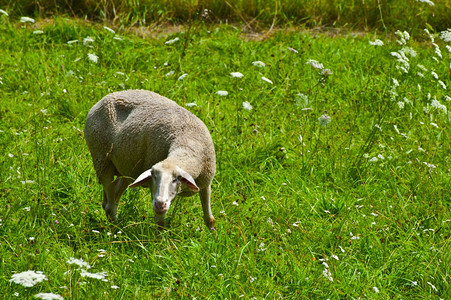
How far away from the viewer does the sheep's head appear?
145 inches

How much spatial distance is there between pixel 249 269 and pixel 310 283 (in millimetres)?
376

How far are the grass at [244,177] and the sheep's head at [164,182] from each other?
234 mm

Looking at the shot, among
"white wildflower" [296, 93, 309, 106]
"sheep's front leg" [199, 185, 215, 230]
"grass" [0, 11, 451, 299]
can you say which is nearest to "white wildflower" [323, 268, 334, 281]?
"grass" [0, 11, 451, 299]

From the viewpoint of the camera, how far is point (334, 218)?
4777 mm

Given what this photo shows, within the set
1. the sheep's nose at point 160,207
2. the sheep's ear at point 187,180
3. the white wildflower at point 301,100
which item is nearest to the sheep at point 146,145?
the sheep's ear at point 187,180

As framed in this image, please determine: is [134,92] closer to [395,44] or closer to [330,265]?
[330,265]

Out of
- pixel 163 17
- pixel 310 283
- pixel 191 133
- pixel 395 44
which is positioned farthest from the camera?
pixel 163 17

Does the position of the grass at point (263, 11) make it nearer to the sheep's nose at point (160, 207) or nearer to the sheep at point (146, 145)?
the sheep at point (146, 145)

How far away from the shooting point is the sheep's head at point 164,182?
3.67m

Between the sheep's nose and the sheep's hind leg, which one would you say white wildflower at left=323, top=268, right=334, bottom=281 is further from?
the sheep's hind leg

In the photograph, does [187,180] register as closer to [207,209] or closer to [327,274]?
[207,209]

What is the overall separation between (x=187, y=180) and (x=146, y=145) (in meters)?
0.78

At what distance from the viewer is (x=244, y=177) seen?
17.4 feet

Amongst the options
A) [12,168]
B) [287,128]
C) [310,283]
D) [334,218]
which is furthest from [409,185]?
[12,168]
